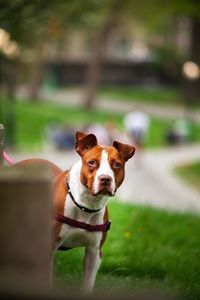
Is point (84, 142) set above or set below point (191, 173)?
below

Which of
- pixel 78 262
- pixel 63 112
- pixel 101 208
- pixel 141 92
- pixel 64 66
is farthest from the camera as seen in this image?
pixel 64 66

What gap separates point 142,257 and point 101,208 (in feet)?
→ 10.1

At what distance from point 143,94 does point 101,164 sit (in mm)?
73283

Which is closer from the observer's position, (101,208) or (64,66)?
(101,208)

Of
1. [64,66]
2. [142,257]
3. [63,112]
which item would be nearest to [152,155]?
[63,112]

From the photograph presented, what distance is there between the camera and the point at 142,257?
8.34 metres

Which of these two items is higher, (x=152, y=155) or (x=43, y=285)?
(x=152, y=155)

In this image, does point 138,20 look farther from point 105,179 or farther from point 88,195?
point 105,179

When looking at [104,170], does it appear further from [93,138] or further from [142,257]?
[142,257]

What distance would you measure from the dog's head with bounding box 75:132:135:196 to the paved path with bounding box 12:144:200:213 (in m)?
12.4

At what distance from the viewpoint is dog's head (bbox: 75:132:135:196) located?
498 centimetres

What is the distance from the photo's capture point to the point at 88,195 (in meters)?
5.25

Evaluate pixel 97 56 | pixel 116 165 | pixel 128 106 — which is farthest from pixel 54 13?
pixel 128 106

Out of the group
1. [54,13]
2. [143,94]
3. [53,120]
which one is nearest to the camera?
[54,13]
